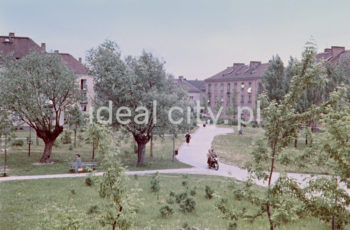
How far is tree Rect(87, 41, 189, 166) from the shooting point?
21.4m

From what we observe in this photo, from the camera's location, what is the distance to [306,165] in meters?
7.59

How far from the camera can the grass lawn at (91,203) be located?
11.2 meters

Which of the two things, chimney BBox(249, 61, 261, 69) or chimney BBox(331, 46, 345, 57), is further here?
chimney BBox(249, 61, 261, 69)

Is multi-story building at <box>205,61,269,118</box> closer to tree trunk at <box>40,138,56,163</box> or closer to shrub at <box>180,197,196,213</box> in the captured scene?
tree trunk at <box>40,138,56,163</box>

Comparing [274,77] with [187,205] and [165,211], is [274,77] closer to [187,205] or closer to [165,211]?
[187,205]

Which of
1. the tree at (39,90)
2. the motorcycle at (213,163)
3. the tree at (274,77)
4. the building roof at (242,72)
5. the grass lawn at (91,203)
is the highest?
the building roof at (242,72)

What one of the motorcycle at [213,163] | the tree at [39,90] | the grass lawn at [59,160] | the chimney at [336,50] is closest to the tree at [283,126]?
the grass lawn at [59,160]

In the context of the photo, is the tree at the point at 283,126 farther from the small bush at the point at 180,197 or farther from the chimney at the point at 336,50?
the chimney at the point at 336,50

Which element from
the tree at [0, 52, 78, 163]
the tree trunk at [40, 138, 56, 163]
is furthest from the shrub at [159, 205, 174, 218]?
the tree trunk at [40, 138, 56, 163]

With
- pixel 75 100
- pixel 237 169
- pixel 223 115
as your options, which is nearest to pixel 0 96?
pixel 75 100

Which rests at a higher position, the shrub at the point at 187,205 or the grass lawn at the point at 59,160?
the grass lawn at the point at 59,160

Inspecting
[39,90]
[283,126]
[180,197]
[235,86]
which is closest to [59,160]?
[39,90]

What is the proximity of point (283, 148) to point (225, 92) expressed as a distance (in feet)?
250

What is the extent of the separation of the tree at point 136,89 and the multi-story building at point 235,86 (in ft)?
163
